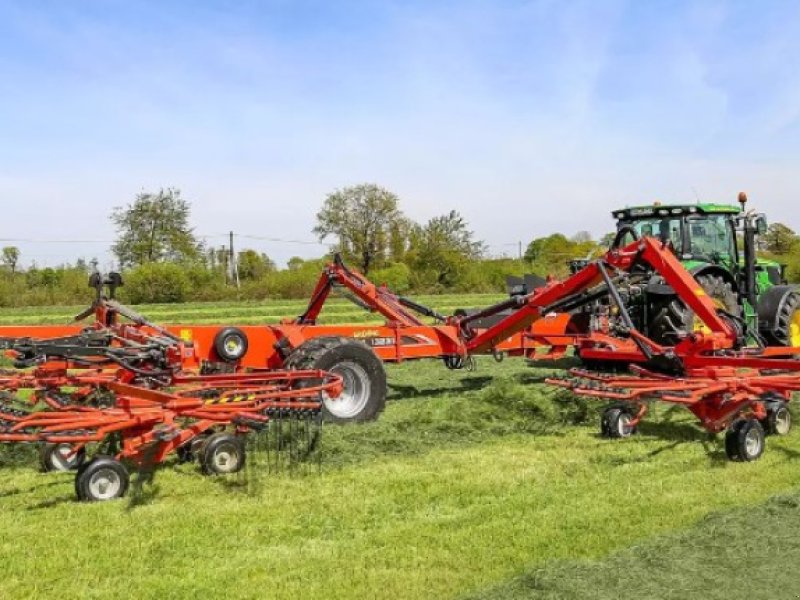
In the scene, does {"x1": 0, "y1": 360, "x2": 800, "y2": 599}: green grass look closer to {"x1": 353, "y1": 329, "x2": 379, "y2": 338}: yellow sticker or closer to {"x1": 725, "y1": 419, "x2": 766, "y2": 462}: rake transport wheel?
{"x1": 725, "y1": 419, "x2": 766, "y2": 462}: rake transport wheel

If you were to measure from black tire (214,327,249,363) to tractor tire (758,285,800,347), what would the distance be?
21.4ft

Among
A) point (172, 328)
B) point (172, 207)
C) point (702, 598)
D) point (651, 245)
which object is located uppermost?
point (172, 207)

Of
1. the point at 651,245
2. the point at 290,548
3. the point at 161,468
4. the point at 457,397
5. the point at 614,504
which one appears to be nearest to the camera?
the point at 290,548

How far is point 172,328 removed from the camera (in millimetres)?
7504

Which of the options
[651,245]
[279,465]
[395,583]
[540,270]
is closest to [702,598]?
[395,583]

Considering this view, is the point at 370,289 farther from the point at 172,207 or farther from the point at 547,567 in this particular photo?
the point at 172,207

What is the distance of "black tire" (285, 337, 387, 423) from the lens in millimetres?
7344

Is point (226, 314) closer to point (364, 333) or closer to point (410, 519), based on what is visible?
point (364, 333)

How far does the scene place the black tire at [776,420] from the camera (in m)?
6.79

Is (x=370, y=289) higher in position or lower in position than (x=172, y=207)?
lower

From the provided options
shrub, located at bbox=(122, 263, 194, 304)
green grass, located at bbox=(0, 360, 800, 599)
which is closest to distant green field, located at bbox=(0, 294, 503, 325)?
shrub, located at bbox=(122, 263, 194, 304)

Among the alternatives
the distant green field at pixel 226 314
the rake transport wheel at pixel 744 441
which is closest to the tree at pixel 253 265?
the distant green field at pixel 226 314

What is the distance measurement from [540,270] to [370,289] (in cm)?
2964

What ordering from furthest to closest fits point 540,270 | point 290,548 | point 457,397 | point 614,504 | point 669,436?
point 540,270 → point 457,397 → point 669,436 → point 614,504 → point 290,548
